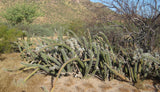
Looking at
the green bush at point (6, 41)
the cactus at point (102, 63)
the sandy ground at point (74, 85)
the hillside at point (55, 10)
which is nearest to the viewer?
the sandy ground at point (74, 85)

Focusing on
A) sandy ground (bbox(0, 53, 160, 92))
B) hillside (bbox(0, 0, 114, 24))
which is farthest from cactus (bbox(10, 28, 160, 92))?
hillside (bbox(0, 0, 114, 24))

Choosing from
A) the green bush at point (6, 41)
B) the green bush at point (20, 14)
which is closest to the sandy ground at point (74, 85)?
the green bush at point (6, 41)

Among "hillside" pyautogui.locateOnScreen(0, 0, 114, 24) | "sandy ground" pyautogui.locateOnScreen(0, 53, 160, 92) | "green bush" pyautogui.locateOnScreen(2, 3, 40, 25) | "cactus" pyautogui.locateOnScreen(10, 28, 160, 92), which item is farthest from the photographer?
"hillside" pyautogui.locateOnScreen(0, 0, 114, 24)

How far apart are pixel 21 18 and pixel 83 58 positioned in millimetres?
23253

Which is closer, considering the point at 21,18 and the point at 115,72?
the point at 115,72

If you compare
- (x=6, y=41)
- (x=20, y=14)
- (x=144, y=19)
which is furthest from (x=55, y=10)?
(x=144, y=19)

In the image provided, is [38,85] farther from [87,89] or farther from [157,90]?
[157,90]

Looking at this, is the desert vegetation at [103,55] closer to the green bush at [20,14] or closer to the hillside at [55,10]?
the green bush at [20,14]

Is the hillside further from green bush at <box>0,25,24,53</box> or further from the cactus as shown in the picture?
the cactus

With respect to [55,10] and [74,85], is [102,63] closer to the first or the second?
[74,85]

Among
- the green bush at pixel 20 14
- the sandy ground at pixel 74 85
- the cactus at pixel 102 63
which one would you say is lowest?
the sandy ground at pixel 74 85

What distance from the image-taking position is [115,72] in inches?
122

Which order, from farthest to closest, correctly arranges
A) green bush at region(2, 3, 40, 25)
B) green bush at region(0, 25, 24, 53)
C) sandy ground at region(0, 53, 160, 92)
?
green bush at region(2, 3, 40, 25) → green bush at region(0, 25, 24, 53) → sandy ground at region(0, 53, 160, 92)

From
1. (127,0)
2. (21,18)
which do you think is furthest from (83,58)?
(21,18)
